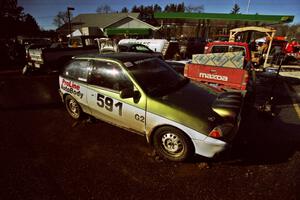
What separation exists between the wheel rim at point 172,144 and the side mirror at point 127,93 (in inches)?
37.0

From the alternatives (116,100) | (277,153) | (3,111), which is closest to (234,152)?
(277,153)

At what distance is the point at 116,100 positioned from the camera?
12.1ft

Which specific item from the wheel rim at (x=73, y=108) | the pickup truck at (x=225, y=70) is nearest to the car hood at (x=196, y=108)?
the pickup truck at (x=225, y=70)

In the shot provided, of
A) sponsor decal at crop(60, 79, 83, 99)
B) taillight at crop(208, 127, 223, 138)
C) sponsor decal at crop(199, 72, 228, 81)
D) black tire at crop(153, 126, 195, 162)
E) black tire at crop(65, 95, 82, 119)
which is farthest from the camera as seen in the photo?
sponsor decal at crop(199, 72, 228, 81)

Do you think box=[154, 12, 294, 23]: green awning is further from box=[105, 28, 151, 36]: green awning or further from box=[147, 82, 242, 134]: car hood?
box=[147, 82, 242, 134]: car hood

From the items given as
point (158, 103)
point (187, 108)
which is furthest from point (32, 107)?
point (187, 108)

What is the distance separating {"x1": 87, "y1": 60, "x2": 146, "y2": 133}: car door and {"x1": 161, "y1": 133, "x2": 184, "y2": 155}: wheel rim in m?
0.48

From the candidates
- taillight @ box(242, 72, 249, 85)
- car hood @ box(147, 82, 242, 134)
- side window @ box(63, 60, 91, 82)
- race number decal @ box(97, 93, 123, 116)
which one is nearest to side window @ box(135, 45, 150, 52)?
taillight @ box(242, 72, 249, 85)

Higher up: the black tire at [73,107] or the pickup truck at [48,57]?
the pickup truck at [48,57]

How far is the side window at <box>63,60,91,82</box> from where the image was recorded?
4.31m

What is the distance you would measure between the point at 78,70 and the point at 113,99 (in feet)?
4.73

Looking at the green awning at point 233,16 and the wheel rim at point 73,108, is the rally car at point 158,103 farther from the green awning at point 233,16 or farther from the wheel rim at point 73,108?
the green awning at point 233,16

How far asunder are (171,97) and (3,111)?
558cm

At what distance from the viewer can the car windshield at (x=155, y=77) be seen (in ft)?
11.6
